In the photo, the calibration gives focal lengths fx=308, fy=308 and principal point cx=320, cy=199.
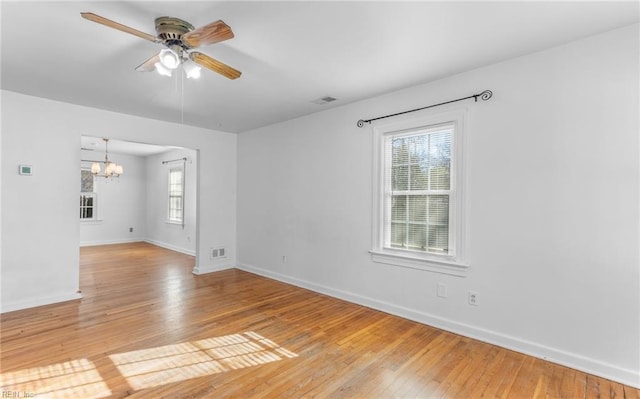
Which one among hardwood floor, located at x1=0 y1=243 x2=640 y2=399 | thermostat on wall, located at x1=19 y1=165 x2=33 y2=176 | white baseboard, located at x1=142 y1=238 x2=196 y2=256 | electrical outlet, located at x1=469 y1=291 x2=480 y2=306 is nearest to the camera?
hardwood floor, located at x1=0 y1=243 x2=640 y2=399

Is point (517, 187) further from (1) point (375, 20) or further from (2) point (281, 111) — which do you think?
(2) point (281, 111)

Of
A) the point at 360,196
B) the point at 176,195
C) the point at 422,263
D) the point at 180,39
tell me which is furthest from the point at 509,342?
the point at 176,195

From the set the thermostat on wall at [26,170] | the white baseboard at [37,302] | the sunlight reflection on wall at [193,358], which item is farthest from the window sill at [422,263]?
the thermostat on wall at [26,170]

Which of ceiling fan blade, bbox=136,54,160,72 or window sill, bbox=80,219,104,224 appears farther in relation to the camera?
window sill, bbox=80,219,104,224

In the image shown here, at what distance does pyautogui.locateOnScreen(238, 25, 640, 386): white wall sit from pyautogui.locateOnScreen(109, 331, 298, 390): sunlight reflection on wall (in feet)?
5.24

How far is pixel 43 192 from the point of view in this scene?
3.90m

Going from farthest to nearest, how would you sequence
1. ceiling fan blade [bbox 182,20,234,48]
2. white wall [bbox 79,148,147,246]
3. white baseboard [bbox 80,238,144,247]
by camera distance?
white wall [bbox 79,148,147,246] < white baseboard [bbox 80,238,144,247] < ceiling fan blade [bbox 182,20,234,48]

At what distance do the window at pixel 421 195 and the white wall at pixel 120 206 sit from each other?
8222mm

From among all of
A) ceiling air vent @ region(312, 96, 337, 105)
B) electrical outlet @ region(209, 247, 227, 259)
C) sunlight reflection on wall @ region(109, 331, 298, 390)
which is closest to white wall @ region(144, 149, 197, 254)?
electrical outlet @ region(209, 247, 227, 259)

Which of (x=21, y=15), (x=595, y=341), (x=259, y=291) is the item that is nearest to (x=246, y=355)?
(x=259, y=291)

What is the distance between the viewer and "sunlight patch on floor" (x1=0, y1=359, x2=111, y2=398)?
210cm

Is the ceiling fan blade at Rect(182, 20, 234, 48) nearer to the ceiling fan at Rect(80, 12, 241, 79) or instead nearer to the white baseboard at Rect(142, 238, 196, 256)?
the ceiling fan at Rect(80, 12, 241, 79)

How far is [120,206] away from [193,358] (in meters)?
8.01

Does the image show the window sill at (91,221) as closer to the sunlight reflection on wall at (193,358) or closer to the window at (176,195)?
the window at (176,195)
